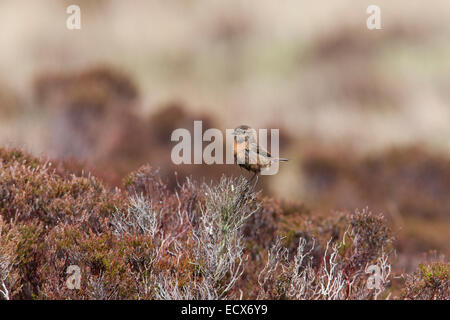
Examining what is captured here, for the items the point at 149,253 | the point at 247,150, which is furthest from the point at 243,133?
the point at 149,253

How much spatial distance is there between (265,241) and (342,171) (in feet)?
71.0

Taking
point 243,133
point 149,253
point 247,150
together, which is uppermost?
point 243,133

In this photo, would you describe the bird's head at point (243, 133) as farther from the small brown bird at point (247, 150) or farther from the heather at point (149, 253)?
the heather at point (149, 253)

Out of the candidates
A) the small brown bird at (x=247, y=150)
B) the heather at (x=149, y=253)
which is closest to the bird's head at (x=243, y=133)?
the small brown bird at (x=247, y=150)

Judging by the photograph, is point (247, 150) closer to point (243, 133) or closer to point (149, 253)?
point (243, 133)

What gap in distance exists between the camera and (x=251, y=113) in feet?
123

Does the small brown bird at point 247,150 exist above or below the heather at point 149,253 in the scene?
above

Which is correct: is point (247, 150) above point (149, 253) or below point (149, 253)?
above

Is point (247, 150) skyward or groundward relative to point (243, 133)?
groundward

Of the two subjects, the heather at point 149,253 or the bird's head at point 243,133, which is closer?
the heather at point 149,253

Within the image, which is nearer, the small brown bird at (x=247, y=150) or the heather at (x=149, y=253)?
the heather at (x=149, y=253)

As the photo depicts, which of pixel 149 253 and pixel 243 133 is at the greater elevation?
pixel 243 133
